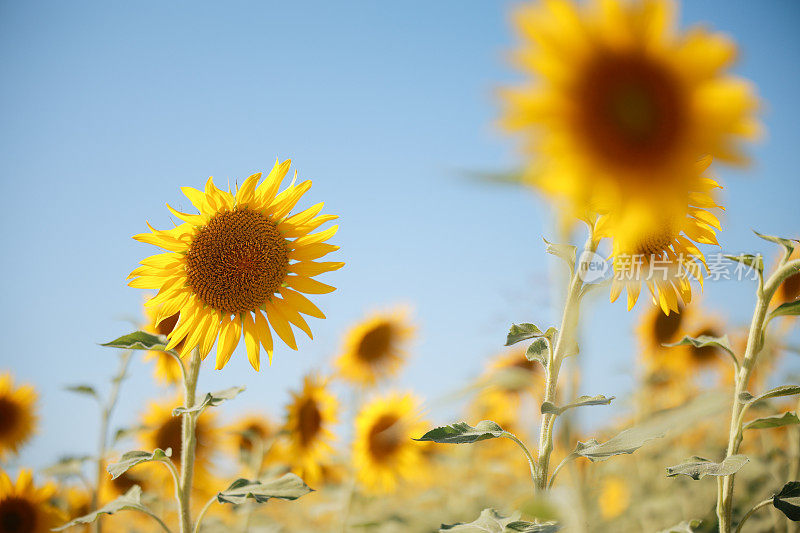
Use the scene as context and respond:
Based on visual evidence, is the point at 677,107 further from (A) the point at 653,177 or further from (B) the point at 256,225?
(B) the point at 256,225

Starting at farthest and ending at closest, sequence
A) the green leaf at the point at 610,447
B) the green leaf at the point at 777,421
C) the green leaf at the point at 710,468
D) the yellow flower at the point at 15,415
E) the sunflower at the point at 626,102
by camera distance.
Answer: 1. the yellow flower at the point at 15,415
2. the green leaf at the point at 777,421
3. the green leaf at the point at 710,468
4. the green leaf at the point at 610,447
5. the sunflower at the point at 626,102

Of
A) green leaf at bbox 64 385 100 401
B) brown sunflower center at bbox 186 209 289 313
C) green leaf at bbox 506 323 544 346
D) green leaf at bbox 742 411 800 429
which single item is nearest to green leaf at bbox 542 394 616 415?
green leaf at bbox 506 323 544 346

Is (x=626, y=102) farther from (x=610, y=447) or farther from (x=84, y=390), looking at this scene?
(x=84, y=390)

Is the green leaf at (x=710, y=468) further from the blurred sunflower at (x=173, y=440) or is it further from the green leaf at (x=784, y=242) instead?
the blurred sunflower at (x=173, y=440)

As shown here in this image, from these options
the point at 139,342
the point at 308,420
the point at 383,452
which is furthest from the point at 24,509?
the point at 383,452

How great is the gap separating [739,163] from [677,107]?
15 cm

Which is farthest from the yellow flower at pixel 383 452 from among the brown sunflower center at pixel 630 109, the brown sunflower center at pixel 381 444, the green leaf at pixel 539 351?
the brown sunflower center at pixel 630 109

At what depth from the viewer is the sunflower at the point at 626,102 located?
785 mm

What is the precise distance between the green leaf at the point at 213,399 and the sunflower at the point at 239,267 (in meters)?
0.14

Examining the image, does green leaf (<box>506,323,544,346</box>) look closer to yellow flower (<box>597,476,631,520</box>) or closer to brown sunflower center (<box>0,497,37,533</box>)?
brown sunflower center (<box>0,497,37,533</box>)

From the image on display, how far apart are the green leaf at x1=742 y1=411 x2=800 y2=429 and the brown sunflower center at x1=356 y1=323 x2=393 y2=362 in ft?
11.3

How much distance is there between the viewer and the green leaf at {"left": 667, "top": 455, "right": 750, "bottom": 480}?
1.53 m

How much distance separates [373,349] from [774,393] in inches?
142

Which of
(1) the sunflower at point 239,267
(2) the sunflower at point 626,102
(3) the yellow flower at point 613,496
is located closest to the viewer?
(2) the sunflower at point 626,102
